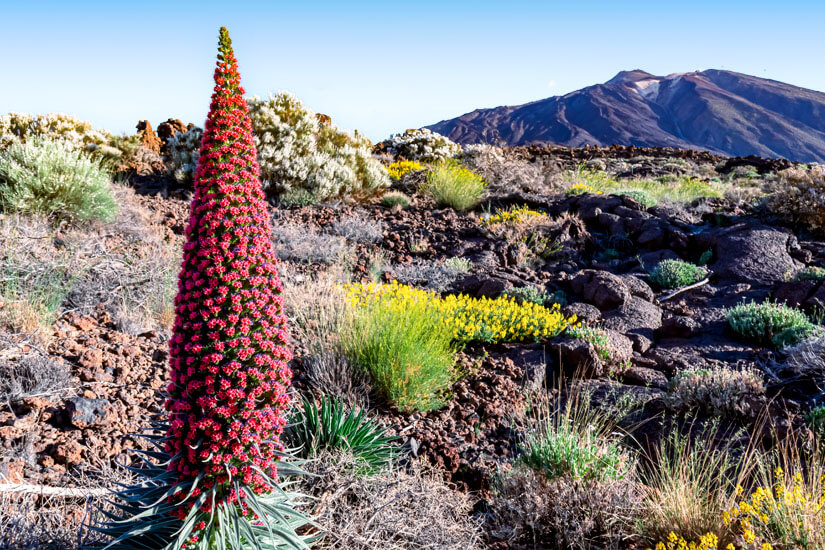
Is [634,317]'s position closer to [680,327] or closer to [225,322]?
[680,327]

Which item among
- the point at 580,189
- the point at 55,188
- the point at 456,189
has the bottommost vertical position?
the point at 580,189

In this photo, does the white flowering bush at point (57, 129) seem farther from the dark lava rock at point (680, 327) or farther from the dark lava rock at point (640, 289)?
the dark lava rock at point (680, 327)

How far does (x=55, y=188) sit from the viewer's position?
7.30 meters

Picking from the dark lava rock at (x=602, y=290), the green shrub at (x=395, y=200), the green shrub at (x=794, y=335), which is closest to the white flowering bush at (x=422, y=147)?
the green shrub at (x=395, y=200)

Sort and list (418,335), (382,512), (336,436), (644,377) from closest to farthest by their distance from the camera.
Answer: (382,512) → (336,436) → (418,335) → (644,377)

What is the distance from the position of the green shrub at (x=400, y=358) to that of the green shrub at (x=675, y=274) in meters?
4.28

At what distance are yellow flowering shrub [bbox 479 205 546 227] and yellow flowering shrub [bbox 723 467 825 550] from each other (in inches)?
281

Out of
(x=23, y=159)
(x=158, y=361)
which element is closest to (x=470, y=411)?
(x=158, y=361)

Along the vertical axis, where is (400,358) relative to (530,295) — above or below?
above

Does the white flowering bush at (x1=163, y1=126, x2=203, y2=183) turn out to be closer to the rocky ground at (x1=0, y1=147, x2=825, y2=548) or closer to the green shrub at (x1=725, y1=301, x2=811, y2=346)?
the rocky ground at (x1=0, y1=147, x2=825, y2=548)

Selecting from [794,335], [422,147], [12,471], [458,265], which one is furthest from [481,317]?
[422,147]

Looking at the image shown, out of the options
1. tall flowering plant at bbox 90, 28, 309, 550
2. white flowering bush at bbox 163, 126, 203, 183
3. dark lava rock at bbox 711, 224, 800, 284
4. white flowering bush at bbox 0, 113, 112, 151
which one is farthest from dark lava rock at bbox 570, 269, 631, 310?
white flowering bush at bbox 0, 113, 112, 151

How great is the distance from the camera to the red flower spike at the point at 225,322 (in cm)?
163

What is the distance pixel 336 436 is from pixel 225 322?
4.57 ft
